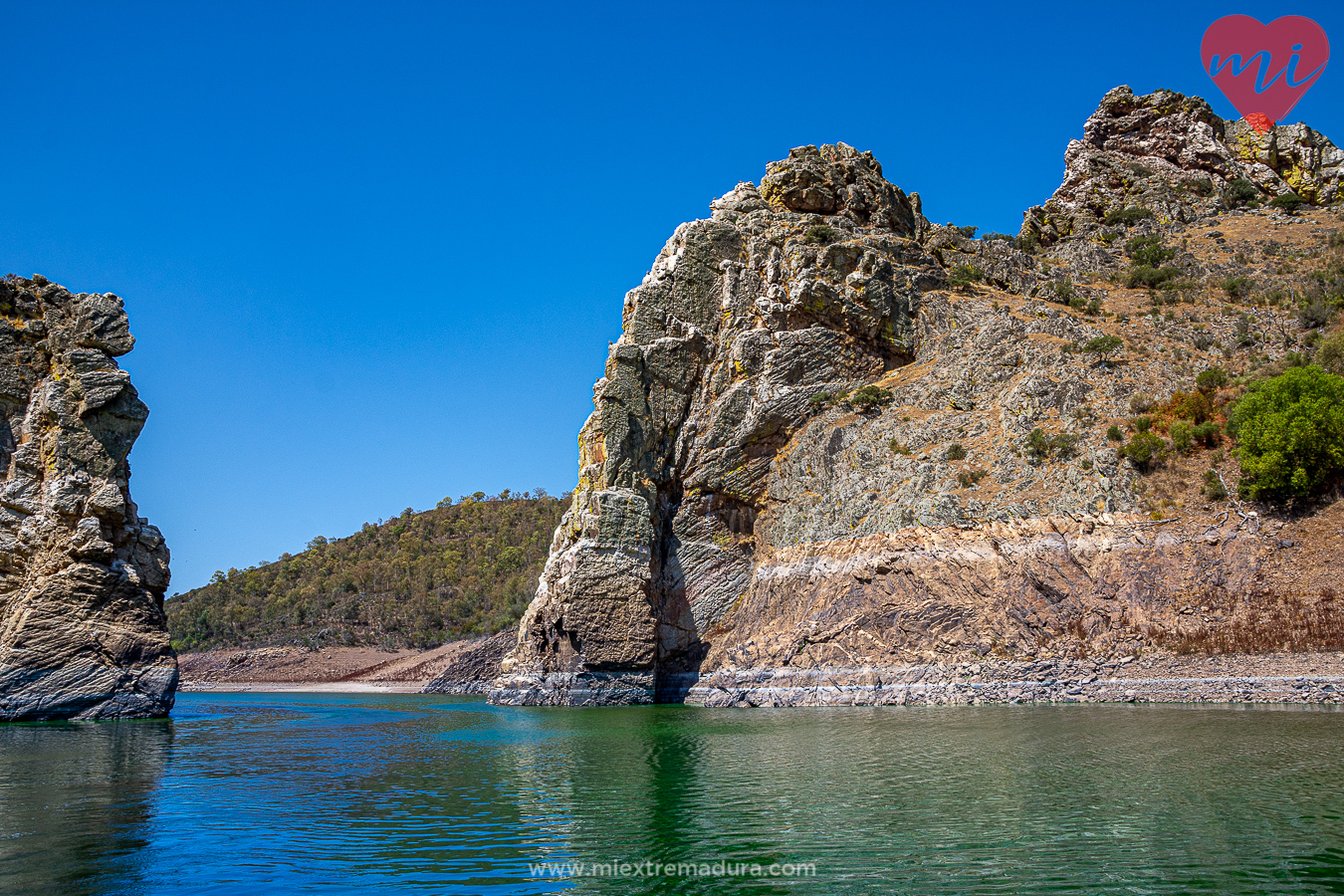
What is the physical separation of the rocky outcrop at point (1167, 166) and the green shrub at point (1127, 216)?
52cm

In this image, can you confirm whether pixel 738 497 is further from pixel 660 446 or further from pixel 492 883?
pixel 492 883

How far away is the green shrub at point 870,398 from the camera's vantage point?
6084cm

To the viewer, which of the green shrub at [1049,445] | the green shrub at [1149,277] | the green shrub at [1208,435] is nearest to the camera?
the green shrub at [1208,435]

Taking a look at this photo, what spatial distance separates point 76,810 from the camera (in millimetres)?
18156

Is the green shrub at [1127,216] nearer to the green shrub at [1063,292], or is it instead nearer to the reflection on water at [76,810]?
the green shrub at [1063,292]

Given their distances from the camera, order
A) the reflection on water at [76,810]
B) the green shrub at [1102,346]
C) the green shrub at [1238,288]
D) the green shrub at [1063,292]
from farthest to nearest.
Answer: the green shrub at [1063,292], the green shrub at [1238,288], the green shrub at [1102,346], the reflection on water at [76,810]

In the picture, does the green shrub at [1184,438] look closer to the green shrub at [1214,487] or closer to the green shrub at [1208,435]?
the green shrub at [1208,435]

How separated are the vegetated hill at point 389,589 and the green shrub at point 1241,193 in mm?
88901

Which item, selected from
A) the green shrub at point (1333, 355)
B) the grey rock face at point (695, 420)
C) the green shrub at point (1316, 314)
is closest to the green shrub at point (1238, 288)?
the green shrub at point (1316, 314)

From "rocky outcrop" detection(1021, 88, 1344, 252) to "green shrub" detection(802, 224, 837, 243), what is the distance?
22.5 meters

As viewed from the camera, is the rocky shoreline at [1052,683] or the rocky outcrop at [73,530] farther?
the rocky outcrop at [73,530]

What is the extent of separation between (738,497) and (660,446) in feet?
24.2

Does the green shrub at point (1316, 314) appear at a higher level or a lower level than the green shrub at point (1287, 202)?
lower

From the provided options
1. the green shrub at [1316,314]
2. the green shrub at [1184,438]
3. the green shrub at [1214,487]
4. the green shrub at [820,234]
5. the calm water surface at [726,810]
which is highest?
the green shrub at [820,234]
